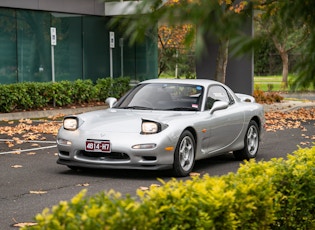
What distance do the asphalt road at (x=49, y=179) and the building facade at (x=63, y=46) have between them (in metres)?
11.7

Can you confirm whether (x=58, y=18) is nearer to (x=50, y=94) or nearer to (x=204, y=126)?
(x=50, y=94)

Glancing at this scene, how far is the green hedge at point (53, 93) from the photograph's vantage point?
23.2 metres

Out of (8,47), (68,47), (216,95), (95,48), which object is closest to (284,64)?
(95,48)

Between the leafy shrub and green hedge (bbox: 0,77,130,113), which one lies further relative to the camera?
the leafy shrub

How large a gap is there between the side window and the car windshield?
0.21 meters

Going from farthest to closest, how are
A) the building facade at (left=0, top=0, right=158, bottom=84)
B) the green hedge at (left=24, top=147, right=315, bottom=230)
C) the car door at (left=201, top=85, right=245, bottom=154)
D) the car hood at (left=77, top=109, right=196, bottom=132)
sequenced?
the building facade at (left=0, top=0, right=158, bottom=84) < the car door at (left=201, top=85, right=245, bottom=154) < the car hood at (left=77, top=109, right=196, bottom=132) < the green hedge at (left=24, top=147, right=315, bottom=230)

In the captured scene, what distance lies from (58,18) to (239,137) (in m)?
17.1

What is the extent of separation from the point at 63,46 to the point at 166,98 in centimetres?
1776

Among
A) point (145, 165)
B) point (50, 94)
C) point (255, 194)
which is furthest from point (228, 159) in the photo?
point (50, 94)

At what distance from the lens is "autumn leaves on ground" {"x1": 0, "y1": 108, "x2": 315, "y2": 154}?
16094 millimetres

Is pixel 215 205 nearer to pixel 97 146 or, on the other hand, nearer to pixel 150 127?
pixel 150 127

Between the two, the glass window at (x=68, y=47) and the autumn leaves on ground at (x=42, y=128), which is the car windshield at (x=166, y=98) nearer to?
the autumn leaves on ground at (x=42, y=128)

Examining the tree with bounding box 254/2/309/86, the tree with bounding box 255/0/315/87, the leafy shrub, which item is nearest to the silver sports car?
the tree with bounding box 254/2/309/86

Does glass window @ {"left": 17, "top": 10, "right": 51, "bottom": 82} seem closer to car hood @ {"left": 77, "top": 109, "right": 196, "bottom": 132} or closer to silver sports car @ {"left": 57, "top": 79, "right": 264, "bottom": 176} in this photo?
silver sports car @ {"left": 57, "top": 79, "right": 264, "bottom": 176}
